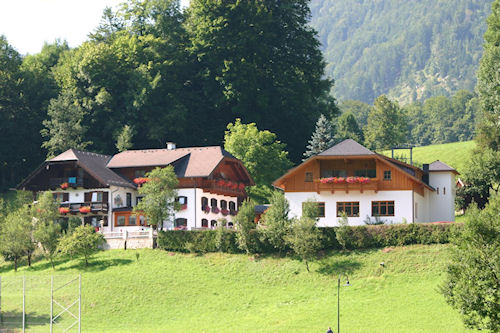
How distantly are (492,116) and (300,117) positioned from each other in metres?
22.7

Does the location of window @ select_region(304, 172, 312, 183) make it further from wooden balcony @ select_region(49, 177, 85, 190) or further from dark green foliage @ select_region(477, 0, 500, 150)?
dark green foliage @ select_region(477, 0, 500, 150)

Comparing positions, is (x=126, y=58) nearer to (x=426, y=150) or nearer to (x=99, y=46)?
(x=99, y=46)

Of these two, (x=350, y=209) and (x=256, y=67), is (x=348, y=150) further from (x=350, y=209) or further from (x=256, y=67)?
(x=256, y=67)

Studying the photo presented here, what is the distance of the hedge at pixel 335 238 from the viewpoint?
58.8 meters

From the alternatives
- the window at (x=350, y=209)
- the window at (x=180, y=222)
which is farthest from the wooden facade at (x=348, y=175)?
the window at (x=180, y=222)

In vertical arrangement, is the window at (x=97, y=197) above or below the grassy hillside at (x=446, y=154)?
below

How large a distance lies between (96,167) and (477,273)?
45116 mm

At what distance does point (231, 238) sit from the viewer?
209ft

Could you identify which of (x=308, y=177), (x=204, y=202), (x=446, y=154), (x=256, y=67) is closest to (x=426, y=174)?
(x=308, y=177)

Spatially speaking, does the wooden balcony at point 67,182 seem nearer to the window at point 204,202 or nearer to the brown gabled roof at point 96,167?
the brown gabled roof at point 96,167

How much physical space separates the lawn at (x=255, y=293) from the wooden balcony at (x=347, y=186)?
8.36 meters

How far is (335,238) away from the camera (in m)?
61.1

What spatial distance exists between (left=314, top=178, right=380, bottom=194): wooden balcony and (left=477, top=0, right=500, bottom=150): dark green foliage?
2633cm

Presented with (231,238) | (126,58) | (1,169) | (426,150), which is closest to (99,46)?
(126,58)
